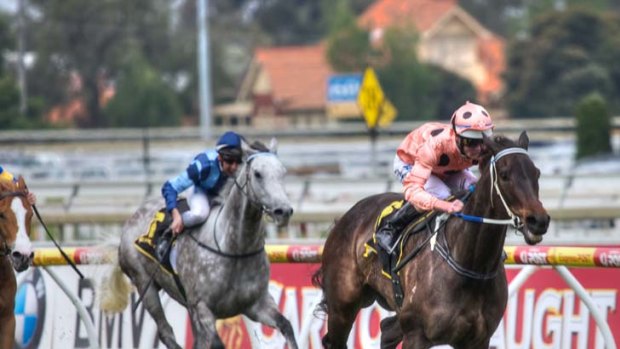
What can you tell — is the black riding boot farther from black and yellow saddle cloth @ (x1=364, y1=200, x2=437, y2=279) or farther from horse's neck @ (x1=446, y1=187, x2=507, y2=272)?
horse's neck @ (x1=446, y1=187, x2=507, y2=272)

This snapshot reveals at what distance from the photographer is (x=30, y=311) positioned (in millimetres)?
10383

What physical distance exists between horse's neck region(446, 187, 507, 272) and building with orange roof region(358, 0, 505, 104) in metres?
72.0

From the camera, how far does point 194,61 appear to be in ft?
223

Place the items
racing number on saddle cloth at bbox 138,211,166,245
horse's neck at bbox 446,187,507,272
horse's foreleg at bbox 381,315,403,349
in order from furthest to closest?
racing number on saddle cloth at bbox 138,211,166,245, horse's foreleg at bbox 381,315,403,349, horse's neck at bbox 446,187,507,272

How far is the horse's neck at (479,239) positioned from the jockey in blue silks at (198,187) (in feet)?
6.63

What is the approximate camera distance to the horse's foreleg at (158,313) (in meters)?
9.26

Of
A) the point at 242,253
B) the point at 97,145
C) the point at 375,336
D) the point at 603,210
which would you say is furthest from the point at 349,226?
the point at 97,145

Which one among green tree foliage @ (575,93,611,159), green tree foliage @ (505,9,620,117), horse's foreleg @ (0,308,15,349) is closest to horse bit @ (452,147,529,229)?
horse's foreleg @ (0,308,15,349)

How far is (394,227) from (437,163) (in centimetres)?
45

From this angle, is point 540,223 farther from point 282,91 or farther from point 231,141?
point 282,91

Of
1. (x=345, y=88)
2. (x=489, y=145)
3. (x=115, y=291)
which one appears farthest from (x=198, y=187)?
(x=345, y=88)

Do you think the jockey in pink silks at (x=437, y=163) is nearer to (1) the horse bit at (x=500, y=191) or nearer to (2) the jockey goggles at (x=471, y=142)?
(2) the jockey goggles at (x=471, y=142)

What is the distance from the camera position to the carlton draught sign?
345 inches

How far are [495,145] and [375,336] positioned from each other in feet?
9.74
